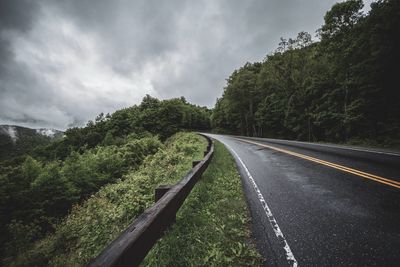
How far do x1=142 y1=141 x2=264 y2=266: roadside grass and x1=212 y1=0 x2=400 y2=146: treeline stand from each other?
53.3 ft

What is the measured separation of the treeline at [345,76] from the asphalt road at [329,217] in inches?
517

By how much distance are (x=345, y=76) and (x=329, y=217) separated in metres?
21.6

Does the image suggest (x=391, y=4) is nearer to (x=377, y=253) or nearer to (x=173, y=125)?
(x=377, y=253)

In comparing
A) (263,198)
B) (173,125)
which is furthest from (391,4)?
(173,125)

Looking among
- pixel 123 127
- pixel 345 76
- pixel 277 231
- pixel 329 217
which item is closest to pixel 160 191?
pixel 277 231

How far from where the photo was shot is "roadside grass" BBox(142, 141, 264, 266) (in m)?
2.73

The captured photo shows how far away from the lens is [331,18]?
20562 millimetres

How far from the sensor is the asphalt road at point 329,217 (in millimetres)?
2648

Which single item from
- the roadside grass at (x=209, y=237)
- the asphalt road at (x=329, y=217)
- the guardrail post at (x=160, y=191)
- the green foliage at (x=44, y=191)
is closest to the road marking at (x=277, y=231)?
the asphalt road at (x=329, y=217)

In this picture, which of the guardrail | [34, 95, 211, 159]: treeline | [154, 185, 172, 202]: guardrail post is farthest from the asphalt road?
[34, 95, 211, 159]: treeline

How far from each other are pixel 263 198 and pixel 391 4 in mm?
18550

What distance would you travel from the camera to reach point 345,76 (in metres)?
20.1

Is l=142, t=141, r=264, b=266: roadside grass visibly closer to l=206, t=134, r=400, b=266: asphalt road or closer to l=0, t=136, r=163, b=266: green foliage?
l=206, t=134, r=400, b=266: asphalt road

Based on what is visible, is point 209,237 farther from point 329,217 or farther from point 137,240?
point 329,217
